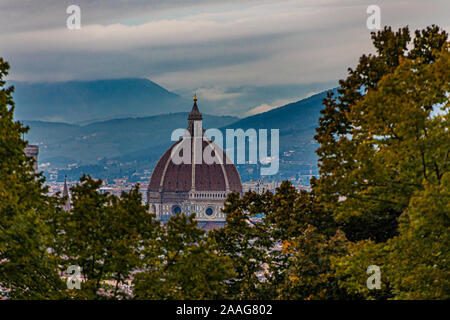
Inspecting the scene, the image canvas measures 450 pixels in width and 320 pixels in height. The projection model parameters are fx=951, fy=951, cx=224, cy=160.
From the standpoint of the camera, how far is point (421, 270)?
2386 centimetres

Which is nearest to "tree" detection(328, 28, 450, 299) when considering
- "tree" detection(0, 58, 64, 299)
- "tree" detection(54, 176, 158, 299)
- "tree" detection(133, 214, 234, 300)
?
"tree" detection(133, 214, 234, 300)

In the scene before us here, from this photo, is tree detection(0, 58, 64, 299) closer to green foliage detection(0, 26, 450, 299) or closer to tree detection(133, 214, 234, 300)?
green foliage detection(0, 26, 450, 299)

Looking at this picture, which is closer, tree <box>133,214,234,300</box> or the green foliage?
the green foliage

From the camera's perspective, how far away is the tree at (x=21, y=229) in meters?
24.4

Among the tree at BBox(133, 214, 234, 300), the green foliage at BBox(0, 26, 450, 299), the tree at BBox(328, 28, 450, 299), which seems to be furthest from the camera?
the tree at BBox(133, 214, 234, 300)

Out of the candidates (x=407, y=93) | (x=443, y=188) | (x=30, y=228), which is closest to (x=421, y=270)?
(x=443, y=188)

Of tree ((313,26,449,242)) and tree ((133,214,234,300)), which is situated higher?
tree ((313,26,449,242))

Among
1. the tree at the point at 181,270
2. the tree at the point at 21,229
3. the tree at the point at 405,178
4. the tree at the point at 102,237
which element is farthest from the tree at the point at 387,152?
the tree at the point at 21,229

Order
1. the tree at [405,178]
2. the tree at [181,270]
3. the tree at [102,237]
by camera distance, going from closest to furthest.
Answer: the tree at [405,178] < the tree at [181,270] < the tree at [102,237]

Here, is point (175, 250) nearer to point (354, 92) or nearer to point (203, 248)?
point (203, 248)

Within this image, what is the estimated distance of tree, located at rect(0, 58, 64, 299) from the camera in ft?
80.1

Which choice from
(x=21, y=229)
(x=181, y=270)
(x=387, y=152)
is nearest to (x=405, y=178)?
(x=387, y=152)

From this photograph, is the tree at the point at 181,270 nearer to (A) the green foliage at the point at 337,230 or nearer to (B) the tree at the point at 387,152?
(A) the green foliage at the point at 337,230

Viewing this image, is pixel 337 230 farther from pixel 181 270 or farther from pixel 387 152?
pixel 181 270
